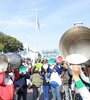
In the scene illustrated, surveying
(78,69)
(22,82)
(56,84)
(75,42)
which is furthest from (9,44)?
→ (78,69)

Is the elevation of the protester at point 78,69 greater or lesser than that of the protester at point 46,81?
greater

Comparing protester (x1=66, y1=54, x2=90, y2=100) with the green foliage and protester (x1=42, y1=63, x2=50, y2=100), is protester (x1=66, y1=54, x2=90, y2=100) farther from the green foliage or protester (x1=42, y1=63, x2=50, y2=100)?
the green foliage

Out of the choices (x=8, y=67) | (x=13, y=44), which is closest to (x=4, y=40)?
(x=13, y=44)

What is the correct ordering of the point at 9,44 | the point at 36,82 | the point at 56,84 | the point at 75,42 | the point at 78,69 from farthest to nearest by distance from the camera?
the point at 9,44 < the point at 36,82 < the point at 56,84 < the point at 75,42 < the point at 78,69

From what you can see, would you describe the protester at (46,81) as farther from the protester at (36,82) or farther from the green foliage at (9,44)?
the green foliage at (9,44)

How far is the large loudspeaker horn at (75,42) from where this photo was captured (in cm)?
217

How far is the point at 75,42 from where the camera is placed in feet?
7.43

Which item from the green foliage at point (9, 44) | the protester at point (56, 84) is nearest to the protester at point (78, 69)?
the protester at point (56, 84)

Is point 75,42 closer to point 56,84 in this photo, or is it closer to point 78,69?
point 78,69

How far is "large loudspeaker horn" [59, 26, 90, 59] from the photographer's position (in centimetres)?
217

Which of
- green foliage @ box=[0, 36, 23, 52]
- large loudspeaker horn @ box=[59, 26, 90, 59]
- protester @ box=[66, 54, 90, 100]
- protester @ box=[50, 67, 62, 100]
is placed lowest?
protester @ box=[50, 67, 62, 100]

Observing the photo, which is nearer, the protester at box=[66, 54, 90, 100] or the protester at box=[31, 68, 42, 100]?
the protester at box=[66, 54, 90, 100]

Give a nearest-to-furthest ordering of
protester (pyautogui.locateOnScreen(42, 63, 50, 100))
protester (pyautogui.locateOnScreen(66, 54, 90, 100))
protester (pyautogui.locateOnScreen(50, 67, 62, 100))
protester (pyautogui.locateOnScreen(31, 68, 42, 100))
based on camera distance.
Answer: protester (pyautogui.locateOnScreen(66, 54, 90, 100)) → protester (pyautogui.locateOnScreen(50, 67, 62, 100)) → protester (pyautogui.locateOnScreen(31, 68, 42, 100)) → protester (pyautogui.locateOnScreen(42, 63, 50, 100))

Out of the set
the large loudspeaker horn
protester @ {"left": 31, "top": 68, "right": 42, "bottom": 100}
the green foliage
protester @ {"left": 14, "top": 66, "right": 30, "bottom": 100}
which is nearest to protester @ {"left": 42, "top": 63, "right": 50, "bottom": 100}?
protester @ {"left": 31, "top": 68, "right": 42, "bottom": 100}
